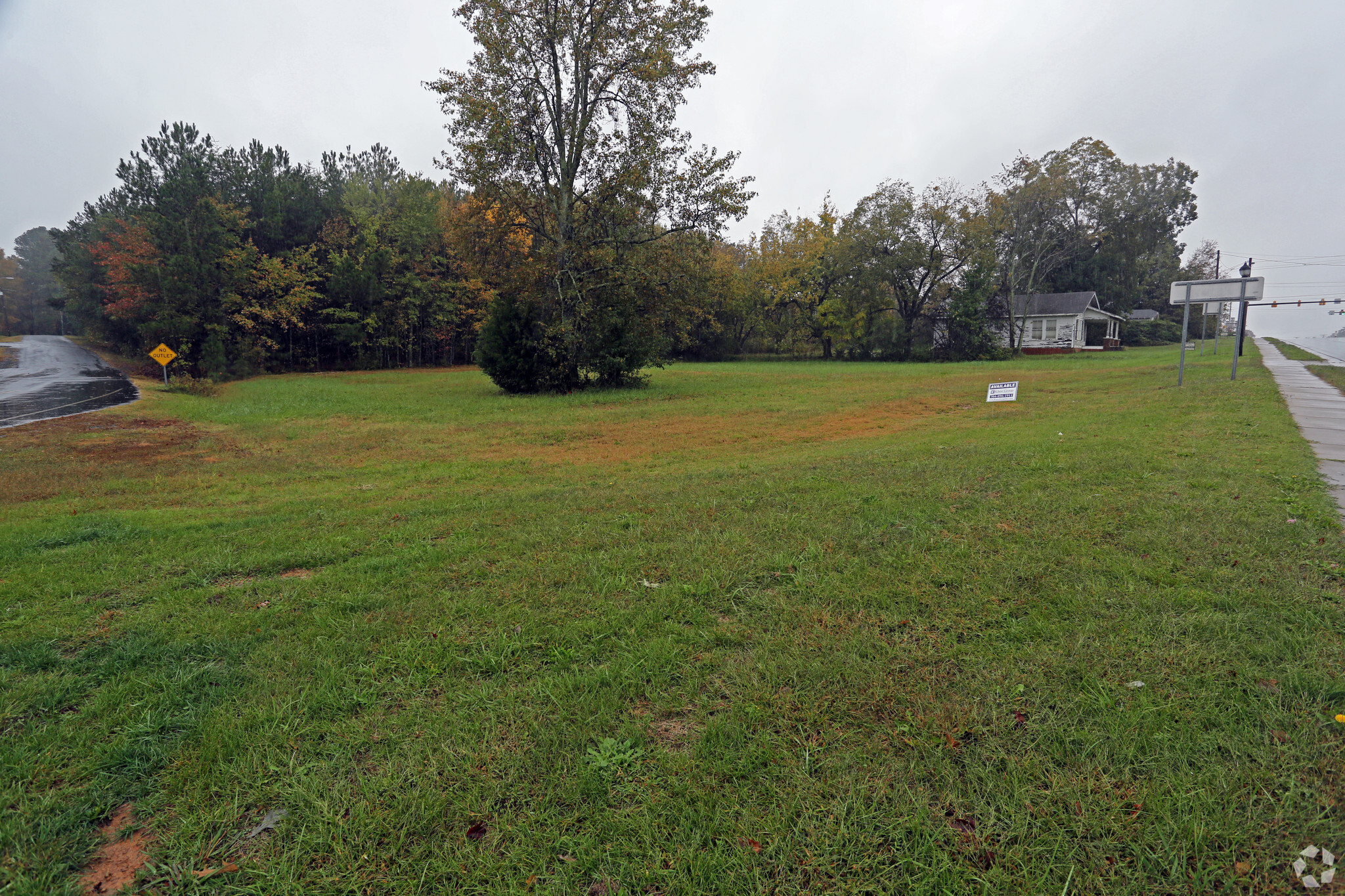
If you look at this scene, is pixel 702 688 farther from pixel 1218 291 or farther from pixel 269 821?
pixel 1218 291

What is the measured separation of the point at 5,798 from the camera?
218 centimetres

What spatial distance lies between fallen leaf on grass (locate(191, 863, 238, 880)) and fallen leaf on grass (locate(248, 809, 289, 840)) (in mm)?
120

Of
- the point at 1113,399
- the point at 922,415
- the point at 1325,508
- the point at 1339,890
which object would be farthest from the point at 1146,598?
the point at 1113,399

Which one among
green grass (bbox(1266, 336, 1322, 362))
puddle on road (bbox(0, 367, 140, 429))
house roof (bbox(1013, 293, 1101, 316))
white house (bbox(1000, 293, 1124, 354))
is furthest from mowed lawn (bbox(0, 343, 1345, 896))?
house roof (bbox(1013, 293, 1101, 316))

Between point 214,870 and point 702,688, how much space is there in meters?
1.84

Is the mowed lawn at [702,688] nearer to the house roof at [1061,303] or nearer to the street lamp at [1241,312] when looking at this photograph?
the street lamp at [1241,312]

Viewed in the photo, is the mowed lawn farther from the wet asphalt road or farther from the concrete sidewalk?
the wet asphalt road

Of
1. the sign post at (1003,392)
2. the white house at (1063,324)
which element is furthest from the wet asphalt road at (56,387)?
the white house at (1063,324)

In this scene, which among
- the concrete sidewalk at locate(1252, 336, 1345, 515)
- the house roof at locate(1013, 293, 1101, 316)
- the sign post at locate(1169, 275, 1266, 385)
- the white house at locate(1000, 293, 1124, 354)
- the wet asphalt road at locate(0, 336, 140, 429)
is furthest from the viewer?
the house roof at locate(1013, 293, 1101, 316)

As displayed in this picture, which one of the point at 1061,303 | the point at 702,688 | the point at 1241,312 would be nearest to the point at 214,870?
the point at 702,688

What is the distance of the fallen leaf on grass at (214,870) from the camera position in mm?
1954

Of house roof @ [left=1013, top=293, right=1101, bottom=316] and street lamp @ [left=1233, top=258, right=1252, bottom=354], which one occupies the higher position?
house roof @ [left=1013, top=293, right=1101, bottom=316]

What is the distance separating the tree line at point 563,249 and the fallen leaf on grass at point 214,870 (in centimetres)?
1932

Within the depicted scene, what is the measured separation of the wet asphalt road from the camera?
1544 centimetres
